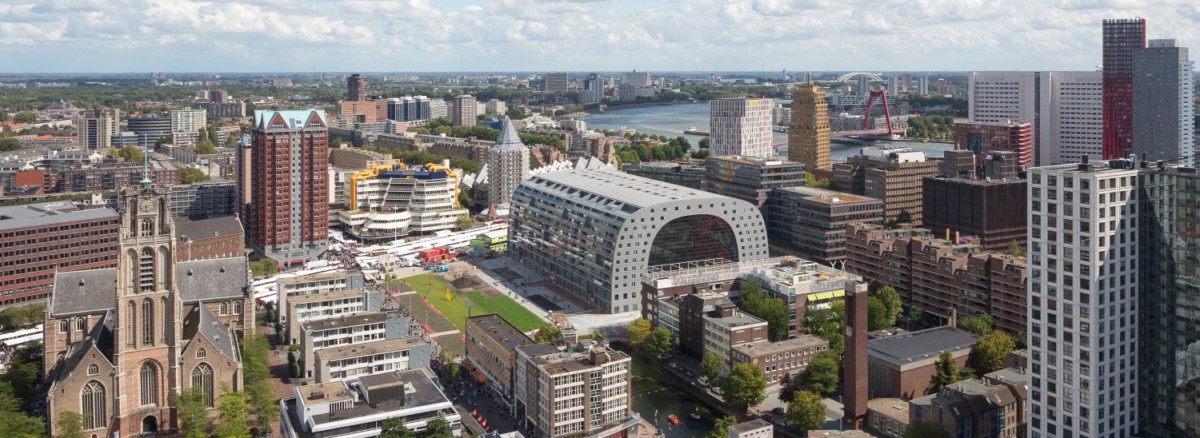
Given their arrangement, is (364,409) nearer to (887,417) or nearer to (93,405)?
(93,405)

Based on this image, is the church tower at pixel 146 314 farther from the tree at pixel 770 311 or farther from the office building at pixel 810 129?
the office building at pixel 810 129

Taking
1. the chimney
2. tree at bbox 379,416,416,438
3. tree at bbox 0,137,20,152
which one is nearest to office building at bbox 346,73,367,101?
tree at bbox 0,137,20,152

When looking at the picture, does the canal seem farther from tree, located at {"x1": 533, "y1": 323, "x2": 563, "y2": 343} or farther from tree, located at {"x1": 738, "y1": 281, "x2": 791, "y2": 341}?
tree, located at {"x1": 738, "y1": 281, "x2": 791, "y2": 341}

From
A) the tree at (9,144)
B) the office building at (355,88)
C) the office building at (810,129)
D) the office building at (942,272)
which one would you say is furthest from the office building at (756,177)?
the office building at (355,88)

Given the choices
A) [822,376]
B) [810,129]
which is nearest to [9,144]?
[810,129]

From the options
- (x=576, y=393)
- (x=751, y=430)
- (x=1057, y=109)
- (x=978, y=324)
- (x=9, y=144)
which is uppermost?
(x=1057, y=109)

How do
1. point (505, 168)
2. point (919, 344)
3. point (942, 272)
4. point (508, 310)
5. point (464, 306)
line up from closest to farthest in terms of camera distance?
1. point (919, 344)
2. point (942, 272)
3. point (508, 310)
4. point (464, 306)
5. point (505, 168)

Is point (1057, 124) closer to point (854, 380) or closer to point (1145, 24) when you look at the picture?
point (1145, 24)

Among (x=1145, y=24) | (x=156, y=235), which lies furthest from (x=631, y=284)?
(x=1145, y=24)
